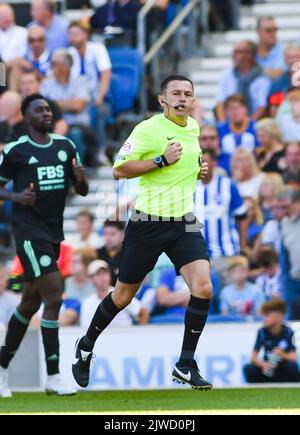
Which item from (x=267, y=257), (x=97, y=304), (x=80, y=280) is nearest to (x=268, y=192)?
(x=267, y=257)

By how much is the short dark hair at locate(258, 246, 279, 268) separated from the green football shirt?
13.1ft

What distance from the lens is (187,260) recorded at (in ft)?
39.3

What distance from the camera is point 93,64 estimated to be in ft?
63.0

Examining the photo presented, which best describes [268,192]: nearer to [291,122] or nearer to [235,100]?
[291,122]

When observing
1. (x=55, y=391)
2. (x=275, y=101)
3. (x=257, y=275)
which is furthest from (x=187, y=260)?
(x=275, y=101)

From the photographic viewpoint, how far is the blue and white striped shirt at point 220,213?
16.4 m

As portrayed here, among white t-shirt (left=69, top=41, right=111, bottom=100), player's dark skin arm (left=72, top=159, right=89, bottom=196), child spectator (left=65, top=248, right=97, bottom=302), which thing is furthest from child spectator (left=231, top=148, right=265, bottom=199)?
player's dark skin arm (left=72, top=159, right=89, bottom=196)

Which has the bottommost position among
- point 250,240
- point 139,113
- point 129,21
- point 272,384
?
point 272,384

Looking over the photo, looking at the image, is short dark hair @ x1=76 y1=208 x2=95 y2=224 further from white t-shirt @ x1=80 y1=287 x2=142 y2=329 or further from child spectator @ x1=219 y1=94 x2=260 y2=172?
white t-shirt @ x1=80 y1=287 x2=142 y2=329

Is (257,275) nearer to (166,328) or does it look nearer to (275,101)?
(166,328)

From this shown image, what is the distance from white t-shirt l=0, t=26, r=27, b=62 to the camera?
1994cm

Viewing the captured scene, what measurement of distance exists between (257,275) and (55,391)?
3608 mm

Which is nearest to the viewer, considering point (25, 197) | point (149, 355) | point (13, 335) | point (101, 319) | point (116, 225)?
point (101, 319)

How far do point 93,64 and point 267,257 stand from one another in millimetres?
4418
